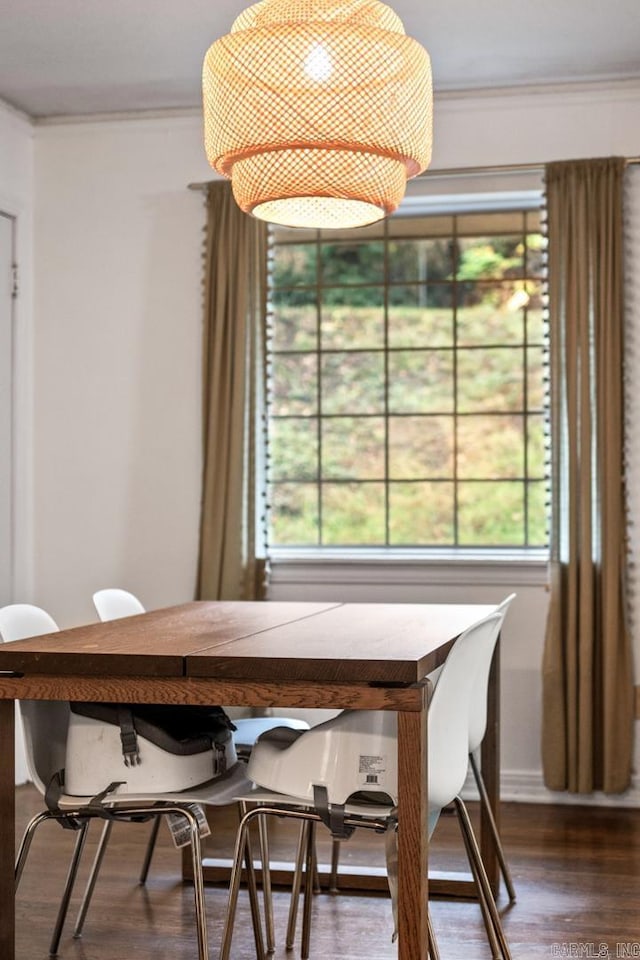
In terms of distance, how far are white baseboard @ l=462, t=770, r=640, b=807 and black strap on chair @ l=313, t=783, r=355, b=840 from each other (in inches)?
87.3

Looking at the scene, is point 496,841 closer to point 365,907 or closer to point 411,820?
point 365,907

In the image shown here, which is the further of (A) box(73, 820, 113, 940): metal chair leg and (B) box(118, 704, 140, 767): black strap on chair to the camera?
(A) box(73, 820, 113, 940): metal chair leg

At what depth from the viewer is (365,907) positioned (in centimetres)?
338

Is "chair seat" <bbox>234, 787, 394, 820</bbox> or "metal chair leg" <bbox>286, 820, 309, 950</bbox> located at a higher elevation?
"chair seat" <bbox>234, 787, 394, 820</bbox>

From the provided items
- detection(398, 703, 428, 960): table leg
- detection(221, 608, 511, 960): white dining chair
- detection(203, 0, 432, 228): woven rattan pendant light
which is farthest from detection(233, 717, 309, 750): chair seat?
detection(203, 0, 432, 228): woven rattan pendant light

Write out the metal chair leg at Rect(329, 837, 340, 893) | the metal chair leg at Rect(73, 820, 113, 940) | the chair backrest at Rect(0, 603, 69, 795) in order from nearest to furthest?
the chair backrest at Rect(0, 603, 69, 795), the metal chair leg at Rect(73, 820, 113, 940), the metal chair leg at Rect(329, 837, 340, 893)

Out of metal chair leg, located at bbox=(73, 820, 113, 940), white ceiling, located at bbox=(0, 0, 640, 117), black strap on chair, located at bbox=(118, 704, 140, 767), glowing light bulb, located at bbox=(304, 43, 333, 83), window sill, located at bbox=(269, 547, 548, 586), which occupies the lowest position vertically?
metal chair leg, located at bbox=(73, 820, 113, 940)

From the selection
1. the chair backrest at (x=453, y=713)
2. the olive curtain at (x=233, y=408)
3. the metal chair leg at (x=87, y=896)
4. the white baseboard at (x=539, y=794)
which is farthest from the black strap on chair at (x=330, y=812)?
the olive curtain at (x=233, y=408)

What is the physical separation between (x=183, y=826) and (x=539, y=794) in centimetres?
238

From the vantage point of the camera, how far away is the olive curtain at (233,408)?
4.96 metres

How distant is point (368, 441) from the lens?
207 inches

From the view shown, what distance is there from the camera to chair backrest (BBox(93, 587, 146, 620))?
3.60 m

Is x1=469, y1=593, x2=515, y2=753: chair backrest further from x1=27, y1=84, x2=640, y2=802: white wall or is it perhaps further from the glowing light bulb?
x1=27, y1=84, x2=640, y2=802: white wall

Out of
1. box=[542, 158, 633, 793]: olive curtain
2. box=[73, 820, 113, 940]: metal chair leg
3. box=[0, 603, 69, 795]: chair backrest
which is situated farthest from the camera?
box=[542, 158, 633, 793]: olive curtain
